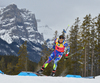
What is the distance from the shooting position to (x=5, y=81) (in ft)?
12.4

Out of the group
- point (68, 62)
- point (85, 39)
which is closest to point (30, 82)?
point (85, 39)

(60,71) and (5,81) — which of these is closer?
(5,81)

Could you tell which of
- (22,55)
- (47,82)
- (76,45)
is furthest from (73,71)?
(47,82)

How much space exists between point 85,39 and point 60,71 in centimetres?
885

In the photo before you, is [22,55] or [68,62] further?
[22,55]

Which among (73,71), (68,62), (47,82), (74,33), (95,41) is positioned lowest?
(73,71)

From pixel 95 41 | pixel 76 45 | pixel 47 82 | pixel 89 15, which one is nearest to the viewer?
pixel 47 82

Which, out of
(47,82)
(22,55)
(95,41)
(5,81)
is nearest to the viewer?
(5,81)

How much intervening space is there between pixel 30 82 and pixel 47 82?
0.61 meters

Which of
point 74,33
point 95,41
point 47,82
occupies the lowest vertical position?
point 47,82

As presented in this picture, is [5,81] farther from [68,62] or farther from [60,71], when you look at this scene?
[68,62]

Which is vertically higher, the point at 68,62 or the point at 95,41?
the point at 95,41

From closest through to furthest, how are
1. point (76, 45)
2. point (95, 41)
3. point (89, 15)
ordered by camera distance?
point (89, 15), point (95, 41), point (76, 45)

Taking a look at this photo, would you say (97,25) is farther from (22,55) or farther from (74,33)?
(22,55)
